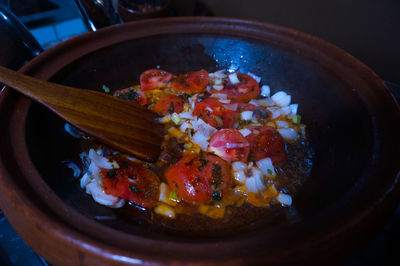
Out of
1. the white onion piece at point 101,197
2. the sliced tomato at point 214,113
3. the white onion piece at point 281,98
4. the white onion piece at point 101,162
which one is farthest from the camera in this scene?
the white onion piece at point 281,98

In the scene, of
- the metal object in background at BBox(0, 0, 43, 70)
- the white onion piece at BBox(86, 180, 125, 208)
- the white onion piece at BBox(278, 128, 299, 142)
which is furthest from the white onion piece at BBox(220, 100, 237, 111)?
the metal object in background at BBox(0, 0, 43, 70)

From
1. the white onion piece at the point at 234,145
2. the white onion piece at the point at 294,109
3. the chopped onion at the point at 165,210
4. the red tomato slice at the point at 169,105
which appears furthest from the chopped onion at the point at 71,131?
the white onion piece at the point at 294,109

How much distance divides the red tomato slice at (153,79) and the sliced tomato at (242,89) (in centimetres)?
26

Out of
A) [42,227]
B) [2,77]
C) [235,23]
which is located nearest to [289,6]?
[235,23]

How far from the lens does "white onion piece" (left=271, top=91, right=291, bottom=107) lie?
1.40m

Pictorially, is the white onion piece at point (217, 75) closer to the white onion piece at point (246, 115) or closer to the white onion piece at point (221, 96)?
the white onion piece at point (221, 96)

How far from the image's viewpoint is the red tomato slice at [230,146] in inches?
45.4

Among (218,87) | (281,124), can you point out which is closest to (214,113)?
(218,87)

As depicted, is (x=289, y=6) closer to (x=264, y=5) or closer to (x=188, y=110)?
(x=264, y=5)

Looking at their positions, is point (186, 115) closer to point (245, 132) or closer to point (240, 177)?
point (245, 132)

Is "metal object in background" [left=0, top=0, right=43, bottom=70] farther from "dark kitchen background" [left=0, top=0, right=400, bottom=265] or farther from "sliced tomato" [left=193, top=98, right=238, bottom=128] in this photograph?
"sliced tomato" [left=193, top=98, right=238, bottom=128]

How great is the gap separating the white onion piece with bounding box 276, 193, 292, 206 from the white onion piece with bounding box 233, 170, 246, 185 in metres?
0.14

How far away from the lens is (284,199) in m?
1.04

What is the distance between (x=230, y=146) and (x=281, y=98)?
0.44 m
